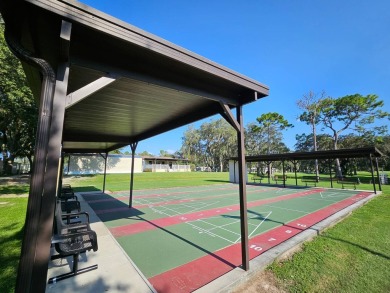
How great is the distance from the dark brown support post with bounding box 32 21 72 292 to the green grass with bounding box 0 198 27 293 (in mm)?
1837

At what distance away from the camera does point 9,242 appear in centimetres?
453

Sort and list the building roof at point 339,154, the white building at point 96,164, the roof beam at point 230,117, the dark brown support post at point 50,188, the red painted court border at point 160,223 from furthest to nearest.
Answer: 1. the white building at point 96,164
2. the building roof at point 339,154
3. the red painted court border at point 160,223
4. the roof beam at point 230,117
5. the dark brown support post at point 50,188

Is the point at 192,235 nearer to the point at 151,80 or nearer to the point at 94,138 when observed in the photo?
the point at 151,80

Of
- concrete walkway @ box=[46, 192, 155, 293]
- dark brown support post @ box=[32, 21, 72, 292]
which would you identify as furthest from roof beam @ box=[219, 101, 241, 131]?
concrete walkway @ box=[46, 192, 155, 293]

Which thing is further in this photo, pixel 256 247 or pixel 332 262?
pixel 256 247

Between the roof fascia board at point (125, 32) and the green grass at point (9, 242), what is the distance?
3.95m

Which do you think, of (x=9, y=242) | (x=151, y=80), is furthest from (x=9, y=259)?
(x=151, y=80)

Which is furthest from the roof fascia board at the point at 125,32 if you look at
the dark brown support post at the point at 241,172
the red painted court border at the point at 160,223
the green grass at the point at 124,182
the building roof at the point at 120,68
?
the green grass at the point at 124,182

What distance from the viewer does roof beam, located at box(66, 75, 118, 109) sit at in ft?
7.34

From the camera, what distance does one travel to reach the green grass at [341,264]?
3.23 m

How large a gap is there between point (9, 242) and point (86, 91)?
478 cm

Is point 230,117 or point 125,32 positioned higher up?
point 125,32

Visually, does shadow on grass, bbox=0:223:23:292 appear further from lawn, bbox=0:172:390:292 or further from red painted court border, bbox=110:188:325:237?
red painted court border, bbox=110:188:325:237

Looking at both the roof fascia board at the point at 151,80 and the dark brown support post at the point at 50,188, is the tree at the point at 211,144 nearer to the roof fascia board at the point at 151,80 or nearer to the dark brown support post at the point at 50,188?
the roof fascia board at the point at 151,80
